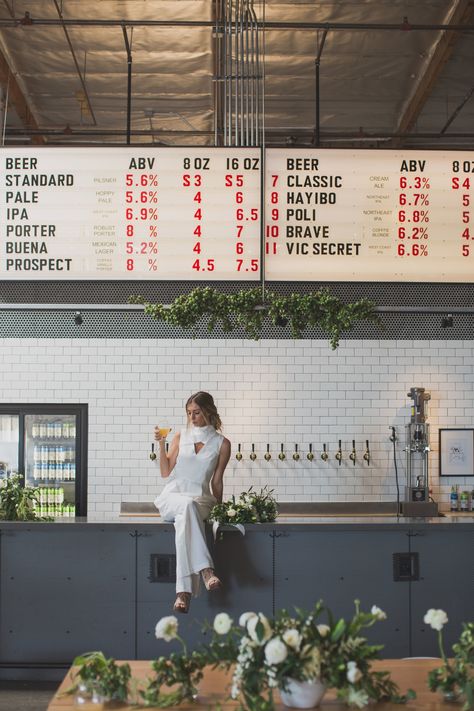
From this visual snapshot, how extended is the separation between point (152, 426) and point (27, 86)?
13.7 ft

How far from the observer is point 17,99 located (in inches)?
383

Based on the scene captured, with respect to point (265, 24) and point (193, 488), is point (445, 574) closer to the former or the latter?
point (193, 488)

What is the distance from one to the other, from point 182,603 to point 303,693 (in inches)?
102

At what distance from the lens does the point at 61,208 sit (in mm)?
6258

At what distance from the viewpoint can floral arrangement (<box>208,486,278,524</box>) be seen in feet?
18.4

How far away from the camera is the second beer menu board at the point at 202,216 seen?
20.4 ft

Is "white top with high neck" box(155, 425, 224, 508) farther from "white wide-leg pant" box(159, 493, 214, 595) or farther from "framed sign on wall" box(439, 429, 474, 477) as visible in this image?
"framed sign on wall" box(439, 429, 474, 477)

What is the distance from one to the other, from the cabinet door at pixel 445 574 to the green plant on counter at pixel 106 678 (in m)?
3.25

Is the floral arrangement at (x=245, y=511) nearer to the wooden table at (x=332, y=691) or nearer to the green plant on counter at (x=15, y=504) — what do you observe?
the green plant on counter at (x=15, y=504)

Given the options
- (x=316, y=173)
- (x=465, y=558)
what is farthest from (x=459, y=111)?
(x=465, y=558)

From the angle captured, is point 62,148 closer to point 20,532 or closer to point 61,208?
point 61,208

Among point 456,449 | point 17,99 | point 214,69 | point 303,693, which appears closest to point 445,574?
point 456,449

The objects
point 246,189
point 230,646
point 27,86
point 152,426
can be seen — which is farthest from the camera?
point 27,86

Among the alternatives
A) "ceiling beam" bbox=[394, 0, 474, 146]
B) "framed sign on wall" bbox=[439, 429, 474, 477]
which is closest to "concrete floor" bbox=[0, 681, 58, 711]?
"framed sign on wall" bbox=[439, 429, 474, 477]
